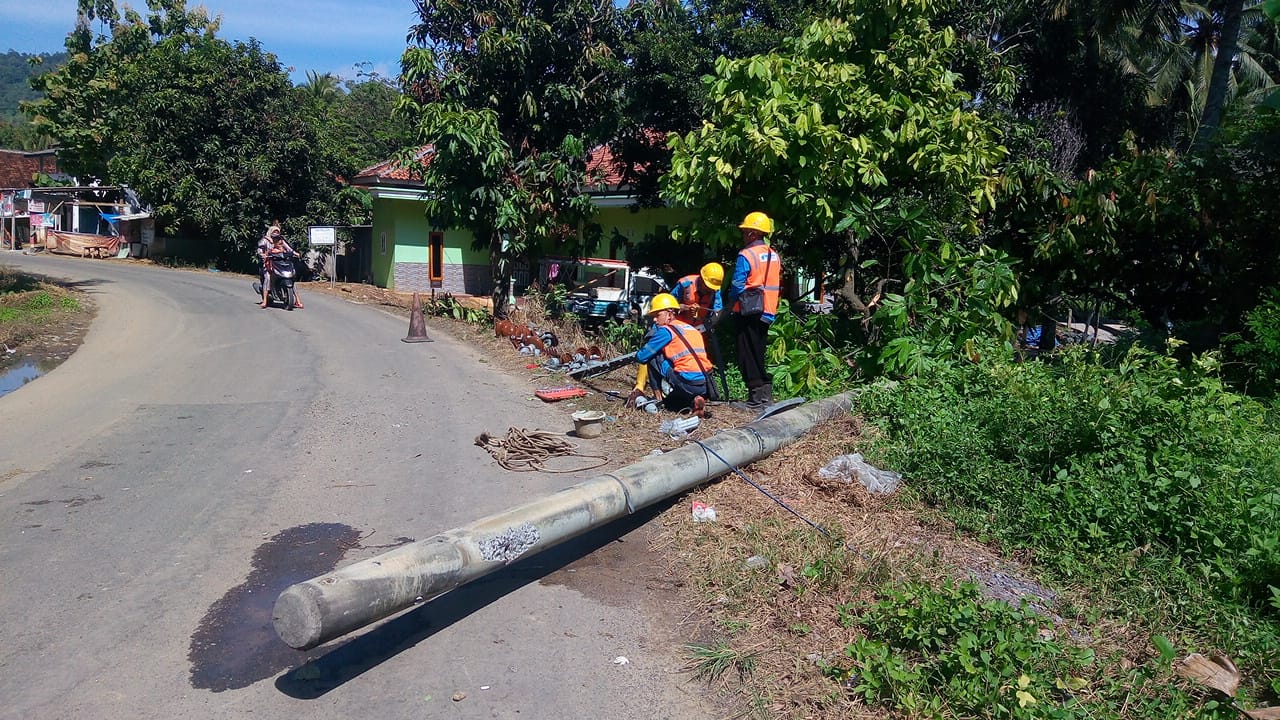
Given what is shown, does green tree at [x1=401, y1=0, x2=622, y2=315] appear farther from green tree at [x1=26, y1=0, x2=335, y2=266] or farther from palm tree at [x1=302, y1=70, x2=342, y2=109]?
palm tree at [x1=302, y1=70, x2=342, y2=109]

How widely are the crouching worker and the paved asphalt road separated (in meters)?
1.39

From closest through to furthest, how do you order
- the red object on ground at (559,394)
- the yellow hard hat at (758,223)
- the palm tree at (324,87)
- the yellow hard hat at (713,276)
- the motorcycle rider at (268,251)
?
the yellow hard hat at (758,223)
the yellow hard hat at (713,276)
the red object on ground at (559,394)
the motorcycle rider at (268,251)
the palm tree at (324,87)

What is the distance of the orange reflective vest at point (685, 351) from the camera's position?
8023mm

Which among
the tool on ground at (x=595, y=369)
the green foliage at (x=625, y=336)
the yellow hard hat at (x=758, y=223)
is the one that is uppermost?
the yellow hard hat at (x=758, y=223)

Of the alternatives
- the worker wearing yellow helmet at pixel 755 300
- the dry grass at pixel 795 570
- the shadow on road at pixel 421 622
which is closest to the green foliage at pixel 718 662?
the dry grass at pixel 795 570

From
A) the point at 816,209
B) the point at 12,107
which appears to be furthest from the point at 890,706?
the point at 12,107

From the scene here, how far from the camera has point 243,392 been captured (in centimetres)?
1012

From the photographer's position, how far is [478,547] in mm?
4273

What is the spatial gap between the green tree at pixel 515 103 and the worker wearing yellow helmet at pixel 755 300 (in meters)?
6.59

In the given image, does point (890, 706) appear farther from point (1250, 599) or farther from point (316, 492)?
point (316, 492)

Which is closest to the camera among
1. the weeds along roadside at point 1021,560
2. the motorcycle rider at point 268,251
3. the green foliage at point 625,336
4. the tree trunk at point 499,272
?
the weeds along roadside at point 1021,560

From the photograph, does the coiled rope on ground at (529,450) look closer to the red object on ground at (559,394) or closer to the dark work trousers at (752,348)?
the red object on ground at (559,394)

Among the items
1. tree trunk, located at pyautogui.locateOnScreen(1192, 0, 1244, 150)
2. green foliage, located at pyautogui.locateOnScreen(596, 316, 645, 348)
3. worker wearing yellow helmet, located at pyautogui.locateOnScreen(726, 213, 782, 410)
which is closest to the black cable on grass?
worker wearing yellow helmet, located at pyautogui.locateOnScreen(726, 213, 782, 410)

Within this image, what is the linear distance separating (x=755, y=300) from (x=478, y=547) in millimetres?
4524
